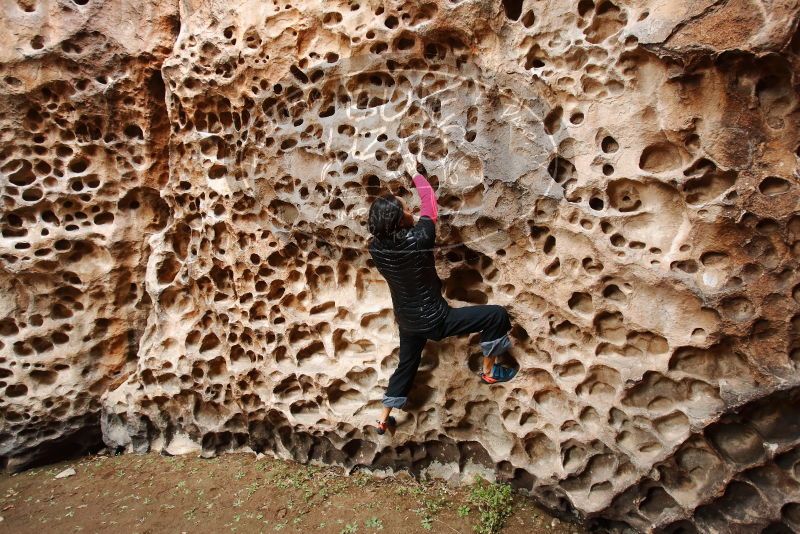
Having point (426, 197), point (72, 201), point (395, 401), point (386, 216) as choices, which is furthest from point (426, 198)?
point (72, 201)

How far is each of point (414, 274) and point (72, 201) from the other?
289cm

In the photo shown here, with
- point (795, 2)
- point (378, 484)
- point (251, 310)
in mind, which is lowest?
point (378, 484)

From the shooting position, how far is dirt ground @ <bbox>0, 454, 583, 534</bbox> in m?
3.56

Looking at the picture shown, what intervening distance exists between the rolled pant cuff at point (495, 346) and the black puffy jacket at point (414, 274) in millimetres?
309

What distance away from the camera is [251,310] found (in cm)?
410

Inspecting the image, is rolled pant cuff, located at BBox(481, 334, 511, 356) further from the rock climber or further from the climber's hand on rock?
the climber's hand on rock

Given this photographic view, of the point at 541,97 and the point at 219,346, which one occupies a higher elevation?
the point at 541,97

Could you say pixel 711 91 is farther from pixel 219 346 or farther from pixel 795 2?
pixel 219 346

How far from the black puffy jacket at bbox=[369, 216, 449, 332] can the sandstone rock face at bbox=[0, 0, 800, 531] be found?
0.38 m

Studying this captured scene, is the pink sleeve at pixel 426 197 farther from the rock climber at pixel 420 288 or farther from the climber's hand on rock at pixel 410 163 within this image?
the climber's hand on rock at pixel 410 163

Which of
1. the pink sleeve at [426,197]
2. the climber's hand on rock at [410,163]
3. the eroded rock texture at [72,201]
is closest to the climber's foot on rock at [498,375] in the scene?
the pink sleeve at [426,197]

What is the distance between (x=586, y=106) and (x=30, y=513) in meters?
4.57

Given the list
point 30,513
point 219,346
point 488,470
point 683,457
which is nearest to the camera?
point 683,457

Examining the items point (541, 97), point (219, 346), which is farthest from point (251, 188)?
point (541, 97)
